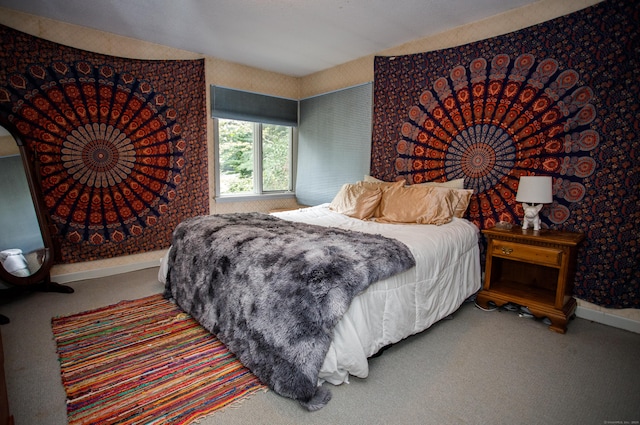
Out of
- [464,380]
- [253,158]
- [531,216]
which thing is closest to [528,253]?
[531,216]

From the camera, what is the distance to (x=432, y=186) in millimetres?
3232

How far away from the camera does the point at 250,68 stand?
4.33 meters

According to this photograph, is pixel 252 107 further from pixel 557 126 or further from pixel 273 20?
pixel 557 126

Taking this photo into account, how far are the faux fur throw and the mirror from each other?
1.42m

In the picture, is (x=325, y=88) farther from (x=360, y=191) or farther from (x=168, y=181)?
(x=168, y=181)

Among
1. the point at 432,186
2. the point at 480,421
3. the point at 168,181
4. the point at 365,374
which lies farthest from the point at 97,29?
the point at 480,421

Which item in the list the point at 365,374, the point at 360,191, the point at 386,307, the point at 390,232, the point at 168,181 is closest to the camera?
the point at 365,374

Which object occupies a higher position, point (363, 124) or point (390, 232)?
point (363, 124)

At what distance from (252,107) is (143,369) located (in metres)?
3.33

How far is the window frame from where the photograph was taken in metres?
4.19

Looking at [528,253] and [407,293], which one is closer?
[407,293]

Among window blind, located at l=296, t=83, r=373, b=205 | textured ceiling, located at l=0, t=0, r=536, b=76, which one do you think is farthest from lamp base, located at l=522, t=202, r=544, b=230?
window blind, located at l=296, t=83, r=373, b=205

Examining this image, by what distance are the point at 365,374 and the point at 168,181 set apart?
309 cm

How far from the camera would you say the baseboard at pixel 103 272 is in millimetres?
3279
